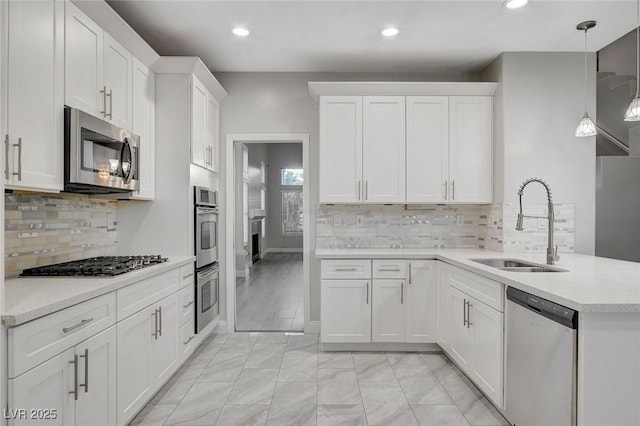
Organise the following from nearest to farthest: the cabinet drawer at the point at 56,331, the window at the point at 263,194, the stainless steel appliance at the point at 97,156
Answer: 1. the cabinet drawer at the point at 56,331
2. the stainless steel appliance at the point at 97,156
3. the window at the point at 263,194

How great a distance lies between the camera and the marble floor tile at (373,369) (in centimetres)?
278

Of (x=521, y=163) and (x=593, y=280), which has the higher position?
(x=521, y=163)

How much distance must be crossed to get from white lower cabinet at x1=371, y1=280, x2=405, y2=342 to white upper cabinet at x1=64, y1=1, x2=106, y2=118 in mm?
2494

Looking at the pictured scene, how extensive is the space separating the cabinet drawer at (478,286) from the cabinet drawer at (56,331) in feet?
7.10

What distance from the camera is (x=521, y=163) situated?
11.1 ft

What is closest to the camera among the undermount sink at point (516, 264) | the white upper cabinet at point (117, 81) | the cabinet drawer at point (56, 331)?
the cabinet drawer at point (56, 331)

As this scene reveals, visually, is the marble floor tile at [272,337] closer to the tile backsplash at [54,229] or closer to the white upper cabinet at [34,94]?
the tile backsplash at [54,229]

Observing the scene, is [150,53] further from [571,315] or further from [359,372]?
[571,315]

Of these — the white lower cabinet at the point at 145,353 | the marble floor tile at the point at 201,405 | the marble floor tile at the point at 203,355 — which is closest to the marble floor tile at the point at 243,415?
the marble floor tile at the point at 201,405

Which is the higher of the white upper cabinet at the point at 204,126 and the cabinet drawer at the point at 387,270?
the white upper cabinet at the point at 204,126

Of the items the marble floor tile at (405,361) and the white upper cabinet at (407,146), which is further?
the white upper cabinet at (407,146)

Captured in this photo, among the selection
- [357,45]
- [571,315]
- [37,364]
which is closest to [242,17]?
[357,45]

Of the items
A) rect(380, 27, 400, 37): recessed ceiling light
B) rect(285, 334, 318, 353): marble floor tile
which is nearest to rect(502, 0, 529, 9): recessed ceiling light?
rect(380, 27, 400, 37): recessed ceiling light

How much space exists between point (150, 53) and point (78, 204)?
4.11ft
